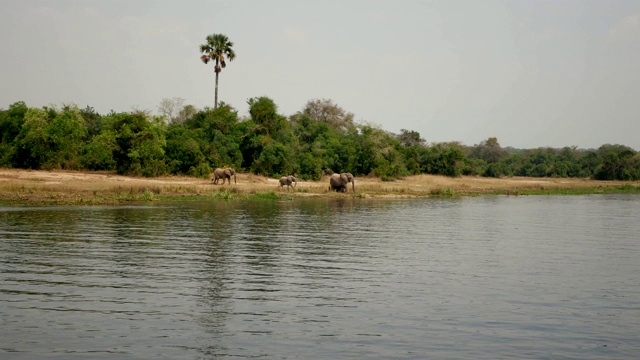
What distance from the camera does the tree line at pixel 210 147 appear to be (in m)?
57.2

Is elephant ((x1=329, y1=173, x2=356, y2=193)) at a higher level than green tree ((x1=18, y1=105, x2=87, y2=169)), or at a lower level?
lower

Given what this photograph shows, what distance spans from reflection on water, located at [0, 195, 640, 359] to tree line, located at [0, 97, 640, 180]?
81.6 feet

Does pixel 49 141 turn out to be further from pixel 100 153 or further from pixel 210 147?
pixel 210 147

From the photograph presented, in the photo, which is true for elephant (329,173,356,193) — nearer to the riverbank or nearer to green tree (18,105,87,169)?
the riverbank

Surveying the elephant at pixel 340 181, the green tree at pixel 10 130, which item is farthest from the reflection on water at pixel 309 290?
the green tree at pixel 10 130

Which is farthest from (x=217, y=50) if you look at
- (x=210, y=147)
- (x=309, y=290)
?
(x=309, y=290)

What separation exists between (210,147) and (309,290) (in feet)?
156

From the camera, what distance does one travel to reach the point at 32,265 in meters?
20.5

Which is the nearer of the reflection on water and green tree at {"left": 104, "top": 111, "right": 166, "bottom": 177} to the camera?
the reflection on water

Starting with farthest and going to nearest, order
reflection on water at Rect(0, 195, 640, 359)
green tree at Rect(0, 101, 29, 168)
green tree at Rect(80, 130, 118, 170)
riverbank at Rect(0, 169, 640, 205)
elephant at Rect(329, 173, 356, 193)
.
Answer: elephant at Rect(329, 173, 356, 193), green tree at Rect(80, 130, 118, 170), green tree at Rect(0, 101, 29, 168), riverbank at Rect(0, 169, 640, 205), reflection on water at Rect(0, 195, 640, 359)

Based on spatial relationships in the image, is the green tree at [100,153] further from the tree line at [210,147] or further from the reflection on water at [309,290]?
the reflection on water at [309,290]

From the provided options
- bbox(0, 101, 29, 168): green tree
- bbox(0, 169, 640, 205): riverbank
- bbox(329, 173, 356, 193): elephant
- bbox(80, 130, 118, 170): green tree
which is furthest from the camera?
bbox(329, 173, 356, 193): elephant

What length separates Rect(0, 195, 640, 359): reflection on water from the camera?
13.1 metres

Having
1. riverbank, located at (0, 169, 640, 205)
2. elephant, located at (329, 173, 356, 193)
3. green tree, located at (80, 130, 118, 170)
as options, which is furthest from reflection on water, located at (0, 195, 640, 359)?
elephant, located at (329, 173, 356, 193)
